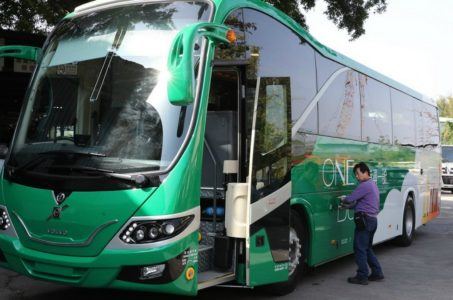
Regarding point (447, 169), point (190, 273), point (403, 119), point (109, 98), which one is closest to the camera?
point (190, 273)

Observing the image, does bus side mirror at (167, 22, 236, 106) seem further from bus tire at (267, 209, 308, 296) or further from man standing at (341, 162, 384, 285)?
man standing at (341, 162, 384, 285)

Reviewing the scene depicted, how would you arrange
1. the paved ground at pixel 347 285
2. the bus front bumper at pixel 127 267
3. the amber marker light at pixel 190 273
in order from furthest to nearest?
the paved ground at pixel 347 285 → the amber marker light at pixel 190 273 → the bus front bumper at pixel 127 267

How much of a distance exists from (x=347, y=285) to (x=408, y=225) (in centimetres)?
462

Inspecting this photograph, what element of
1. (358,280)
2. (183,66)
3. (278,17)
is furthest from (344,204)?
(183,66)

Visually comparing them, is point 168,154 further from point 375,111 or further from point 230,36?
point 375,111

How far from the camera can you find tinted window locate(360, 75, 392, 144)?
9398 millimetres

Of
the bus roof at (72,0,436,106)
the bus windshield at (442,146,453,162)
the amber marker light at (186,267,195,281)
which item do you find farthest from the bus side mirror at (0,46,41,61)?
the bus windshield at (442,146,453,162)

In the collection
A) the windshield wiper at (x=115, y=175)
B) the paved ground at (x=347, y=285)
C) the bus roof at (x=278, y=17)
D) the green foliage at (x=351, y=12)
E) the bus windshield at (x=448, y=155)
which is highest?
the green foliage at (x=351, y=12)

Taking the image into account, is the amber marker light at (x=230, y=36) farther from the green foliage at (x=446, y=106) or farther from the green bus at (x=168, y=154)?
the green foliage at (x=446, y=106)

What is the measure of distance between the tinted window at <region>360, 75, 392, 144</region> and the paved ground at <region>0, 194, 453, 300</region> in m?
2.19

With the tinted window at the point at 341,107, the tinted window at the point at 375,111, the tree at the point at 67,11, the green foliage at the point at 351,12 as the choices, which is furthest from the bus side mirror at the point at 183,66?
the green foliage at the point at 351,12

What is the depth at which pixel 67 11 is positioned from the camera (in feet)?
38.1

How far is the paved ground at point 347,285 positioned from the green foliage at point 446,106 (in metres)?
57.4

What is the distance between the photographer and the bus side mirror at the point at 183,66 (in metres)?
4.46
